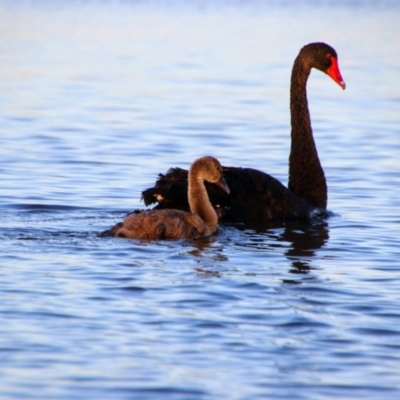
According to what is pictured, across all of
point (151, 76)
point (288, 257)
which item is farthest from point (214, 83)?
point (288, 257)

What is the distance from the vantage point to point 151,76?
20.0 metres

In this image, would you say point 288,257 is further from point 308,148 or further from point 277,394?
point 277,394

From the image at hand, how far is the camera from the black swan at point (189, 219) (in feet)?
27.0

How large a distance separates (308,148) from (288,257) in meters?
2.22

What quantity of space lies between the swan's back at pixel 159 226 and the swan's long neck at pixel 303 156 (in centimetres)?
176

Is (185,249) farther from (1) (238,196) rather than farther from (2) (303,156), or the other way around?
(2) (303,156)

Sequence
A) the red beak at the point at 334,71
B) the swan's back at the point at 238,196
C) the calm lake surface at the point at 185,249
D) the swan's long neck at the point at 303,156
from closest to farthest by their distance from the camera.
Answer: the calm lake surface at the point at 185,249, the swan's back at the point at 238,196, the swan's long neck at the point at 303,156, the red beak at the point at 334,71

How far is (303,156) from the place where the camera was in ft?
33.3

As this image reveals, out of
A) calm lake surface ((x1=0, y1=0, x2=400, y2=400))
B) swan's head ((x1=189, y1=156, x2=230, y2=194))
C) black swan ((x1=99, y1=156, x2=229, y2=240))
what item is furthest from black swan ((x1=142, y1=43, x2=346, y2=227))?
swan's head ((x1=189, y1=156, x2=230, y2=194))

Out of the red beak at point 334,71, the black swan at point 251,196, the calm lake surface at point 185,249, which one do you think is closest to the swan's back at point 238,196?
the black swan at point 251,196

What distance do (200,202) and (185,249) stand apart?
627mm

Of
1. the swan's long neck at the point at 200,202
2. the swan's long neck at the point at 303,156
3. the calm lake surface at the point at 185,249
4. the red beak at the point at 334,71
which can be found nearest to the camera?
the calm lake surface at the point at 185,249

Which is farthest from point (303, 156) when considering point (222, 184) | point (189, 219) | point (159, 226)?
point (159, 226)

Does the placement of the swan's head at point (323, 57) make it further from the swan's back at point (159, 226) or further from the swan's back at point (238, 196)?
the swan's back at point (159, 226)
